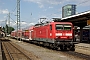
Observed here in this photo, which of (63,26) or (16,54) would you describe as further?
(63,26)

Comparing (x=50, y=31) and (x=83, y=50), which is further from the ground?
(x=50, y=31)

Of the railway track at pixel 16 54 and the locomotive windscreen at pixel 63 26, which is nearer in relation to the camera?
the railway track at pixel 16 54

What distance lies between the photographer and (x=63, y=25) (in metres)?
24.8

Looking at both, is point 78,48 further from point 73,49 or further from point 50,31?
point 50,31

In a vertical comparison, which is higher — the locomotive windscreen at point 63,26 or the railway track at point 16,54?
the locomotive windscreen at point 63,26

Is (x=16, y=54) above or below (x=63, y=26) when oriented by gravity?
below

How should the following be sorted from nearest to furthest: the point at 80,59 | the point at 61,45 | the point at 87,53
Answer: the point at 80,59, the point at 87,53, the point at 61,45

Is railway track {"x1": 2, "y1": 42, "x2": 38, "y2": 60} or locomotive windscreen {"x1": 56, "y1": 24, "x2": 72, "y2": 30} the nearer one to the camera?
railway track {"x1": 2, "y1": 42, "x2": 38, "y2": 60}

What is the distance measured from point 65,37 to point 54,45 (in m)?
1.54

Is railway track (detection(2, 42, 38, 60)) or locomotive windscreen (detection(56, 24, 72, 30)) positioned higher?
locomotive windscreen (detection(56, 24, 72, 30))

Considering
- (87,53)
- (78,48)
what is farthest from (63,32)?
(87,53)

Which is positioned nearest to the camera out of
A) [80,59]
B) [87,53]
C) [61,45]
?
[80,59]

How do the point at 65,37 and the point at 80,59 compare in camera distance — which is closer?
the point at 80,59

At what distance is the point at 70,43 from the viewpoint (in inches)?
967
